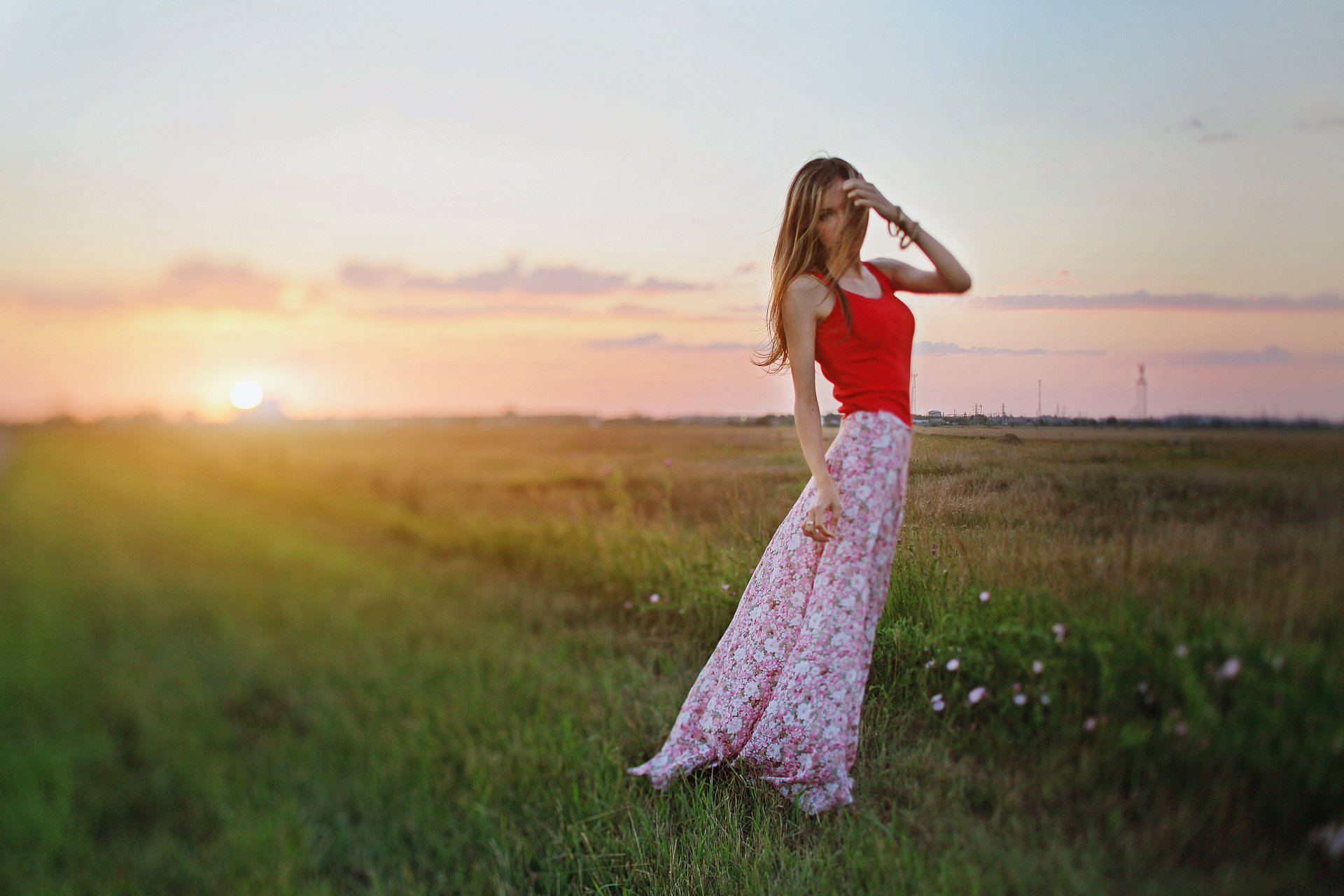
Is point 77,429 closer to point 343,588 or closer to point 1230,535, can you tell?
point 343,588

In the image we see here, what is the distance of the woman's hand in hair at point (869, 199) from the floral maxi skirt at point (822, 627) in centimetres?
66

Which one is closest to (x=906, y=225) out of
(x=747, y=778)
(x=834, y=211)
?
(x=834, y=211)

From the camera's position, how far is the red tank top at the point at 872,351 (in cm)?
257

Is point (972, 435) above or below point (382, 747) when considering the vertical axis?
above

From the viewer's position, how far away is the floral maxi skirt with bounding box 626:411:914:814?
8.68 ft

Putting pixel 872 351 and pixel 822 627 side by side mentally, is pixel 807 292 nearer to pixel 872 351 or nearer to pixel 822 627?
pixel 872 351

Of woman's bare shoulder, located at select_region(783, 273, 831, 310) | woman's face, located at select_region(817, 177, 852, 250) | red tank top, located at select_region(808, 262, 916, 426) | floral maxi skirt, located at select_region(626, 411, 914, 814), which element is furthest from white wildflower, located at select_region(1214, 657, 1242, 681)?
woman's face, located at select_region(817, 177, 852, 250)

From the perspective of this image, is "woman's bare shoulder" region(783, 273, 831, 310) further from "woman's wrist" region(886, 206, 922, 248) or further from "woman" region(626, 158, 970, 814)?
"woman's wrist" region(886, 206, 922, 248)

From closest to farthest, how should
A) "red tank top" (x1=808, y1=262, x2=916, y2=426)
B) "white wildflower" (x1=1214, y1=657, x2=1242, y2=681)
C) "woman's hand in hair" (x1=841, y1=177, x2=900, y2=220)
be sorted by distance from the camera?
"white wildflower" (x1=1214, y1=657, x2=1242, y2=681) → "woman's hand in hair" (x1=841, y1=177, x2=900, y2=220) → "red tank top" (x1=808, y1=262, x2=916, y2=426)

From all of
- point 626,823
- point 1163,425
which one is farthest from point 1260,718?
point 626,823

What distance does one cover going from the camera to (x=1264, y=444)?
2.16 m

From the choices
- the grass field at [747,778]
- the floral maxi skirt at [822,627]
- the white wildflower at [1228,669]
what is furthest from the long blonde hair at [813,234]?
the white wildflower at [1228,669]

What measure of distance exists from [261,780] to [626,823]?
300 inches

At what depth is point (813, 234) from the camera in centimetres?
262
